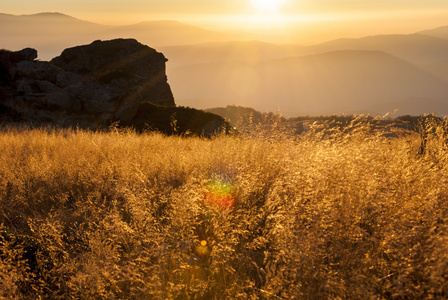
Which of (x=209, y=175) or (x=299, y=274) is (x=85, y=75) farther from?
(x=299, y=274)

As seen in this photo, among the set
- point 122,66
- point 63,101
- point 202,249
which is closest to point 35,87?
point 63,101

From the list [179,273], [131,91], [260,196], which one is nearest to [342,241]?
[179,273]

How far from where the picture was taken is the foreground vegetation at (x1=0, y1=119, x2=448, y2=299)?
2.51 m

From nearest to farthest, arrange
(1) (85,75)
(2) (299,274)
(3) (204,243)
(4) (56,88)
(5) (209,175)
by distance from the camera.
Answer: (2) (299,274) < (3) (204,243) < (5) (209,175) < (4) (56,88) < (1) (85,75)

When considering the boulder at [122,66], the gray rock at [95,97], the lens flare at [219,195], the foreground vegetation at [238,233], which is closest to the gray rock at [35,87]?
the gray rock at [95,97]

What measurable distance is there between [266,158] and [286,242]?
3.01m

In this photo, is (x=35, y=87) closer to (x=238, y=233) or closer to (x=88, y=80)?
(x=88, y=80)

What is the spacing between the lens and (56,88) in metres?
16.9

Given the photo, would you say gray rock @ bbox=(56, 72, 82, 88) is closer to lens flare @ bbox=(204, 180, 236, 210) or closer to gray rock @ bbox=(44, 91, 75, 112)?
gray rock @ bbox=(44, 91, 75, 112)

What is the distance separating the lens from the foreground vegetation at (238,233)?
98.7 inches

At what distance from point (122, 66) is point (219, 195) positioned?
58.6 feet

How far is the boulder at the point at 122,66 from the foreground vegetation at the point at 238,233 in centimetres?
1377

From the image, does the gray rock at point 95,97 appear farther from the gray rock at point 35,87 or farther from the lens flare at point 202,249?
the lens flare at point 202,249

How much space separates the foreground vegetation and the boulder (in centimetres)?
1377
